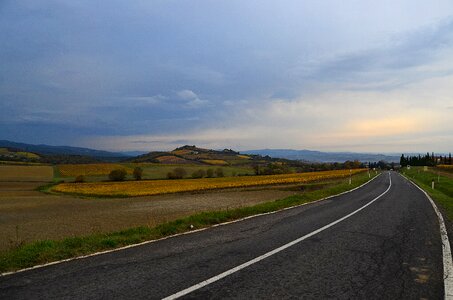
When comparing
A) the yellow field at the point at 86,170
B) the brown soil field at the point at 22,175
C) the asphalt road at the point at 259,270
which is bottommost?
the brown soil field at the point at 22,175

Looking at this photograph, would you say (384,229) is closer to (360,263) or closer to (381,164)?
(360,263)

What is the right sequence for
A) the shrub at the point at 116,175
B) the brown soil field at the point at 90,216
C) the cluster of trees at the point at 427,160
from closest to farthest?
the brown soil field at the point at 90,216, the shrub at the point at 116,175, the cluster of trees at the point at 427,160

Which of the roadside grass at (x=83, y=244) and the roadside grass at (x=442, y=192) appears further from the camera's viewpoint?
the roadside grass at (x=442, y=192)

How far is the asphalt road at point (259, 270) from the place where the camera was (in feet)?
18.1

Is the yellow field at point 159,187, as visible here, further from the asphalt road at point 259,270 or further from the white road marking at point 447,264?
the white road marking at point 447,264

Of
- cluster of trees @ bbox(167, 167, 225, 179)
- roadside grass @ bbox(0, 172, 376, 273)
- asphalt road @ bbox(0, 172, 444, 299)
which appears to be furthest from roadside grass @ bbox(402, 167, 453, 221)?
cluster of trees @ bbox(167, 167, 225, 179)

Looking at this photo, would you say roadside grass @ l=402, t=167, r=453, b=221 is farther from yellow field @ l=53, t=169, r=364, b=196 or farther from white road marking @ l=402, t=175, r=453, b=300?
yellow field @ l=53, t=169, r=364, b=196

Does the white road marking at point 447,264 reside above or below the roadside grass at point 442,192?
above

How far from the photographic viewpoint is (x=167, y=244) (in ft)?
29.9

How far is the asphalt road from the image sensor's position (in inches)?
217

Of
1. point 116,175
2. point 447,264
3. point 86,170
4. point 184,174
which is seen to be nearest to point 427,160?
point 184,174

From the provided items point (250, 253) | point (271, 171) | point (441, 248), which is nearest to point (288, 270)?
point (250, 253)

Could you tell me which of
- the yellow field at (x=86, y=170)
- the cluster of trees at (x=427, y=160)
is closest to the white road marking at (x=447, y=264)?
the yellow field at (x=86, y=170)

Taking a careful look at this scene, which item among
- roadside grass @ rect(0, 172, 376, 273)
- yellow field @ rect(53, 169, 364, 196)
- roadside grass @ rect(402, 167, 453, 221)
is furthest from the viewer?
yellow field @ rect(53, 169, 364, 196)
